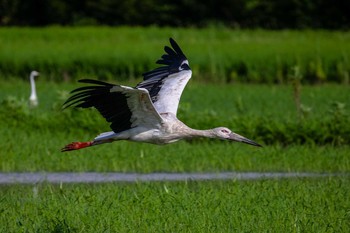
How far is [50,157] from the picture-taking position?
12.5 meters

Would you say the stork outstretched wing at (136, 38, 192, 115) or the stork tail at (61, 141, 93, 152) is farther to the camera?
the stork outstretched wing at (136, 38, 192, 115)

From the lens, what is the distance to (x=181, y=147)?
1339 centimetres

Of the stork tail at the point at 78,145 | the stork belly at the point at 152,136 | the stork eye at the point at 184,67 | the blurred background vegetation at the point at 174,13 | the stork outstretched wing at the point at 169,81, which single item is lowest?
the blurred background vegetation at the point at 174,13

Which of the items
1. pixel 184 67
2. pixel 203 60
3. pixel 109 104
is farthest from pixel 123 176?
pixel 203 60

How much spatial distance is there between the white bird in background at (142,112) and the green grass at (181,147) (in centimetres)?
223

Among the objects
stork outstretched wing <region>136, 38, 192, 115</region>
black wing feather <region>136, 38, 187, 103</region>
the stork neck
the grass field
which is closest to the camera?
the grass field

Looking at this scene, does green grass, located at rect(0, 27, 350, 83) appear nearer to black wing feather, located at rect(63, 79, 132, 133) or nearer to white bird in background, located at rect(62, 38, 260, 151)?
white bird in background, located at rect(62, 38, 260, 151)

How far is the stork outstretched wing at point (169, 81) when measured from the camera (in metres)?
9.98

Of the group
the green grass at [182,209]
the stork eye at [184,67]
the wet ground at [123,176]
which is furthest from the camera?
the wet ground at [123,176]

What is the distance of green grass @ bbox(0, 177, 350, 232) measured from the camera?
321 inches

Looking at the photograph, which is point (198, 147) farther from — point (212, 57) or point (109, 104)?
point (212, 57)

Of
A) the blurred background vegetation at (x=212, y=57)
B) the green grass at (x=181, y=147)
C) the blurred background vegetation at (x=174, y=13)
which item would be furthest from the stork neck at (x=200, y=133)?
the blurred background vegetation at (x=174, y=13)

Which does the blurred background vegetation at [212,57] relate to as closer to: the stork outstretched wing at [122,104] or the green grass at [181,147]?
the green grass at [181,147]

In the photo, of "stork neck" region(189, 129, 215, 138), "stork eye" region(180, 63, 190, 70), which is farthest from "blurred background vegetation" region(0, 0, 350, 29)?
"stork neck" region(189, 129, 215, 138)
